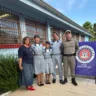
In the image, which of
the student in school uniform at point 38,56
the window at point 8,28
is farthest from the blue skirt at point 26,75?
the window at point 8,28

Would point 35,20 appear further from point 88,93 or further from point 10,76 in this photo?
point 88,93

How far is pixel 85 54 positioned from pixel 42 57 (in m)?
1.65

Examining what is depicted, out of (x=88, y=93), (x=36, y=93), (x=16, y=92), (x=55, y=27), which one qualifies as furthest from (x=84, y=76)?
(x=55, y=27)

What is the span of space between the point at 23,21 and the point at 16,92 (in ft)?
10.2

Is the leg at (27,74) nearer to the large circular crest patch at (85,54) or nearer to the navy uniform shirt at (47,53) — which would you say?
the navy uniform shirt at (47,53)

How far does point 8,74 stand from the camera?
385 cm

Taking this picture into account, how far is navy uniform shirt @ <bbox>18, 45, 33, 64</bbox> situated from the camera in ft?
12.8

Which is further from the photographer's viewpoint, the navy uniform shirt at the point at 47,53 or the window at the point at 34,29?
the window at the point at 34,29

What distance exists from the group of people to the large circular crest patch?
1.82 ft

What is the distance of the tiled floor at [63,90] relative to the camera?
12.7 feet

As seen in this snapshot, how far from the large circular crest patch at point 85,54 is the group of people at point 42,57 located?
555 millimetres

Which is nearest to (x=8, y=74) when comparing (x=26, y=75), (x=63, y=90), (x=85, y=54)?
(x=26, y=75)

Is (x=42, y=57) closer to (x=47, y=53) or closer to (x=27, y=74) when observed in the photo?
(x=47, y=53)

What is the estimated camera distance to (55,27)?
950 centimetres
